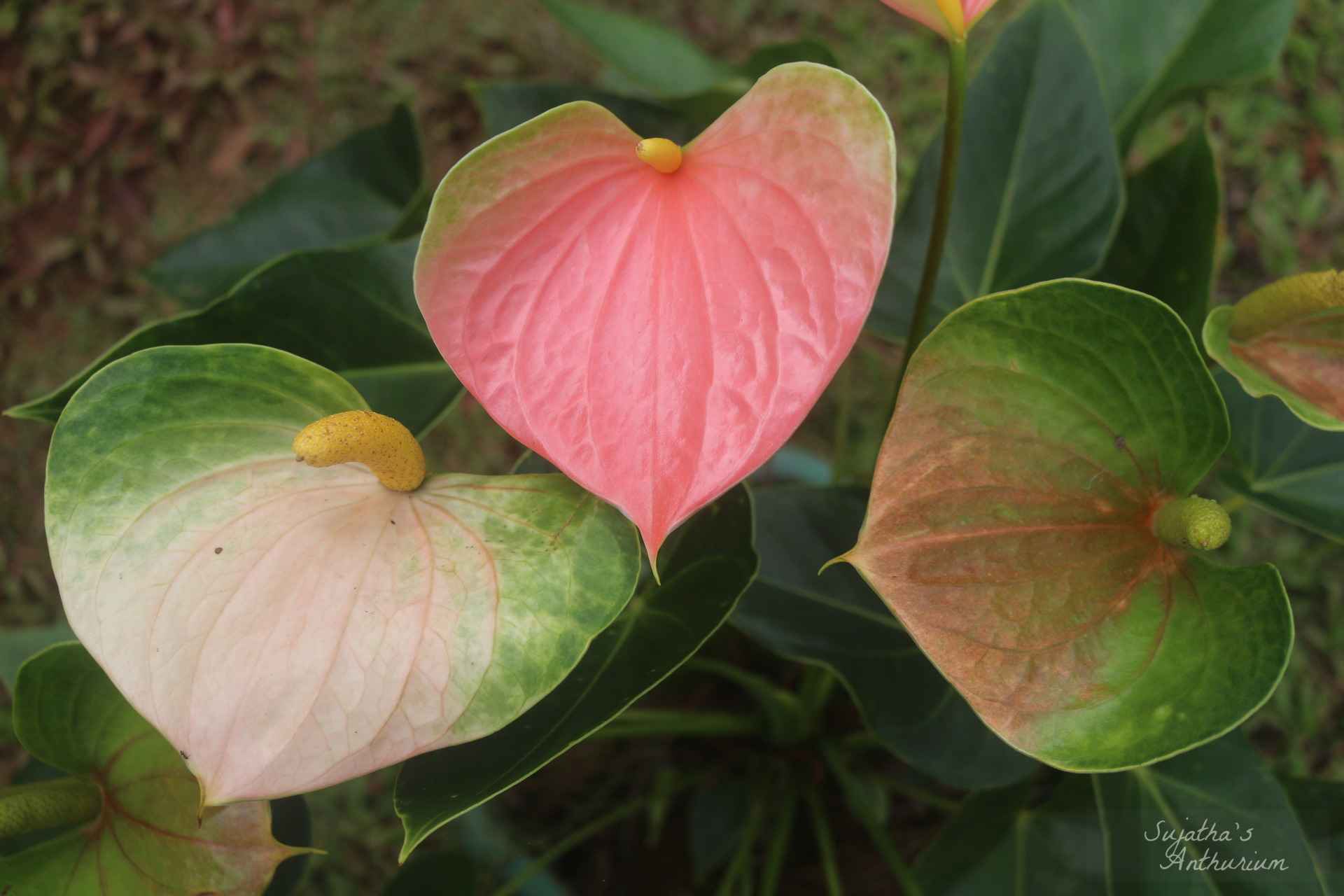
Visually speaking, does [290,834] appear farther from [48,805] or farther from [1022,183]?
[1022,183]

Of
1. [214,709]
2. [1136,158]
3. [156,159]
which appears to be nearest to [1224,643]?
[214,709]

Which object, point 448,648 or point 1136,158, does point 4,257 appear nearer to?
point 448,648

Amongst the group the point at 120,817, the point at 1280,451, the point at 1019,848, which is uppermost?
the point at 1280,451

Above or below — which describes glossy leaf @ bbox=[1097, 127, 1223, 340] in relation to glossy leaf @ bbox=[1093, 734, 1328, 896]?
above

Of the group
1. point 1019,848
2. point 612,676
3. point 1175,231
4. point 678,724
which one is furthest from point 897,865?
point 1175,231

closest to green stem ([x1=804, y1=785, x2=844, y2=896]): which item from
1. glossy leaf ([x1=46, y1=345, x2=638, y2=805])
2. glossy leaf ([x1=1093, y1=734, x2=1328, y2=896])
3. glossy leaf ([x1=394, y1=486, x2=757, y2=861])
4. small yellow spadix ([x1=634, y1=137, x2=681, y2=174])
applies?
glossy leaf ([x1=1093, y1=734, x2=1328, y2=896])

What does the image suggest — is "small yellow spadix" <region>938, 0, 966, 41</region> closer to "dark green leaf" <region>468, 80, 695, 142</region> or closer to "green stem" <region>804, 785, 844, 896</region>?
"dark green leaf" <region>468, 80, 695, 142</region>
